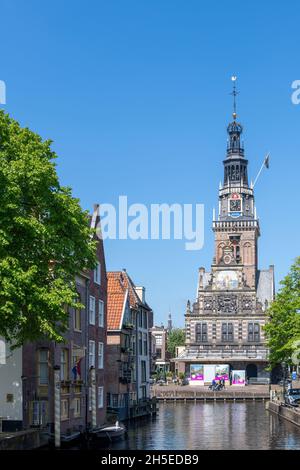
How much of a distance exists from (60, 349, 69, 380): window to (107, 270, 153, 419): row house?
18.1 m

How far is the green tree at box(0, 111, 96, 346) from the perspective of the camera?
35.8m

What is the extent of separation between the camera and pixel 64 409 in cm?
4838

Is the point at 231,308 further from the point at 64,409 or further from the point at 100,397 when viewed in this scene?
the point at 64,409

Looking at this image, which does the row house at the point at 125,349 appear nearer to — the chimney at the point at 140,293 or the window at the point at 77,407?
the chimney at the point at 140,293

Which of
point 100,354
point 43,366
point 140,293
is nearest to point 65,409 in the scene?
point 43,366

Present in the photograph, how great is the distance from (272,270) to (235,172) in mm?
22540

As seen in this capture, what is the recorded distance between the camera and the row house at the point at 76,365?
44969 millimetres

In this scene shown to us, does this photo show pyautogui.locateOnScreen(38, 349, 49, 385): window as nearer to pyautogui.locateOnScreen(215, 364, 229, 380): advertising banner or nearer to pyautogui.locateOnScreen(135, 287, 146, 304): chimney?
pyautogui.locateOnScreen(135, 287, 146, 304): chimney

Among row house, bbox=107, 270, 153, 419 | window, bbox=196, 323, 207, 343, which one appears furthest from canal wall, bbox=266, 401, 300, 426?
window, bbox=196, 323, 207, 343

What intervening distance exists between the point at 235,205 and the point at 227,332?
1155 inches

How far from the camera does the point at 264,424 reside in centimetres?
6588
